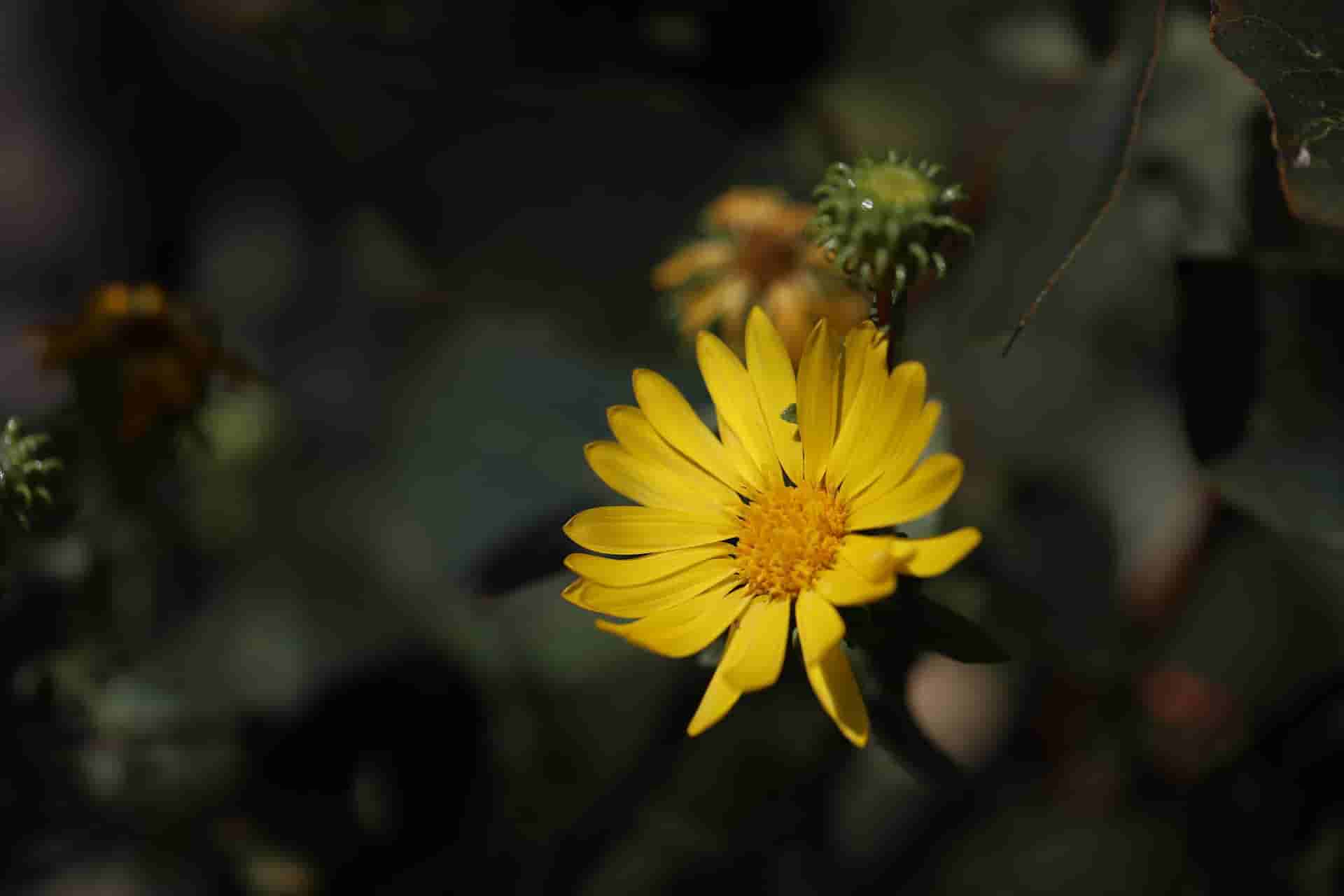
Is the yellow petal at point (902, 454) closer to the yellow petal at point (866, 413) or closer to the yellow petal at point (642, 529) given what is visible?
the yellow petal at point (866, 413)

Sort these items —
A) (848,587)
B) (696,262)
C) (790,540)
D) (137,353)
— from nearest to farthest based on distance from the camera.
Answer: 1. (848,587)
2. (790,540)
3. (137,353)
4. (696,262)

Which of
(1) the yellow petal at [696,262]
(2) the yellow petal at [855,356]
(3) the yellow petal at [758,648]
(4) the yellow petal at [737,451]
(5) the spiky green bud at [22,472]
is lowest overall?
(1) the yellow petal at [696,262]

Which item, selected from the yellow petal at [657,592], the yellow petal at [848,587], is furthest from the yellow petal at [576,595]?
the yellow petal at [848,587]

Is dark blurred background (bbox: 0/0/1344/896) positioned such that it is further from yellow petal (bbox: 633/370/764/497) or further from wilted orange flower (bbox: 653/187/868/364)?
yellow petal (bbox: 633/370/764/497)

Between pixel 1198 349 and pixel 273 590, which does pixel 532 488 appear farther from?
pixel 1198 349

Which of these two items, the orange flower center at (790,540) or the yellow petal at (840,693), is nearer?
the yellow petal at (840,693)

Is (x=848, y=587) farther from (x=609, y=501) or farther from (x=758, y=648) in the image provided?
(x=609, y=501)

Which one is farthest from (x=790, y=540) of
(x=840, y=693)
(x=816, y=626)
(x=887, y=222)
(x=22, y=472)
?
(x=22, y=472)

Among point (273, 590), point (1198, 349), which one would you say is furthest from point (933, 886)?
point (273, 590)
